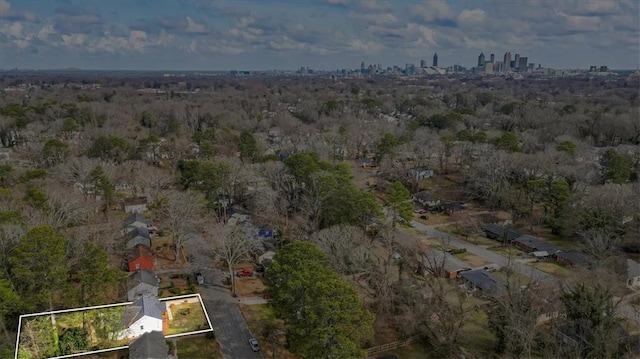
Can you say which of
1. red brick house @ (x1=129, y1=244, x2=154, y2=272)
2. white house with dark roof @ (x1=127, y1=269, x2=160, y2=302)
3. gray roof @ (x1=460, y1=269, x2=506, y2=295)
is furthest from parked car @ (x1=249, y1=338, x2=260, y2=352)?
gray roof @ (x1=460, y1=269, x2=506, y2=295)

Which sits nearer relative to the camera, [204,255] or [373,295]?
[373,295]

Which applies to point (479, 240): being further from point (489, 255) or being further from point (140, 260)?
point (140, 260)

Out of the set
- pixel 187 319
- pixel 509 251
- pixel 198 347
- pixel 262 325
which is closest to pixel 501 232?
pixel 509 251

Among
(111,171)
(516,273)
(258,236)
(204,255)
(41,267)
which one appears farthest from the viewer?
(111,171)

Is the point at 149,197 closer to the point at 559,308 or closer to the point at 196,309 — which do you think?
the point at 196,309

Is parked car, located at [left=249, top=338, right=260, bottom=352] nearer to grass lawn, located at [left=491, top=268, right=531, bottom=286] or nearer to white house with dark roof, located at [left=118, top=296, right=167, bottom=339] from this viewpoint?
white house with dark roof, located at [left=118, top=296, right=167, bottom=339]

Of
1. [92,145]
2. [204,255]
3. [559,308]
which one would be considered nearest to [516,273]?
[559,308]

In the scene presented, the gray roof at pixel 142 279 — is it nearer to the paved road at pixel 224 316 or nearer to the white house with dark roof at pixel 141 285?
the white house with dark roof at pixel 141 285
